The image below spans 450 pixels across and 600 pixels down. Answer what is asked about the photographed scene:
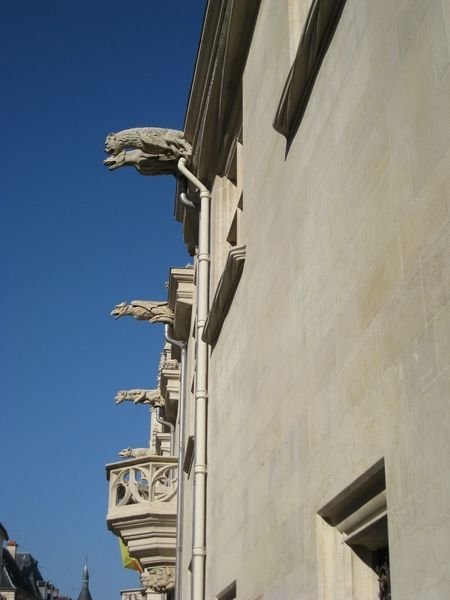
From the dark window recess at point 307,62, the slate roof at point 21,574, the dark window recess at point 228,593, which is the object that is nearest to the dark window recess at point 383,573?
the dark window recess at point 307,62

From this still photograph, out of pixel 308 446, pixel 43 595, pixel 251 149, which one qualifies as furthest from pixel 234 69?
pixel 43 595

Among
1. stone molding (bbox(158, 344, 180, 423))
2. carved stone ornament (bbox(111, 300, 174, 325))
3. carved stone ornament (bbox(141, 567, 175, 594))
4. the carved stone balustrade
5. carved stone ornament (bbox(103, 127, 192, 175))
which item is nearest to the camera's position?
carved stone ornament (bbox(103, 127, 192, 175))

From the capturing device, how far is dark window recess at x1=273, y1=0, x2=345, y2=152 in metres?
5.29

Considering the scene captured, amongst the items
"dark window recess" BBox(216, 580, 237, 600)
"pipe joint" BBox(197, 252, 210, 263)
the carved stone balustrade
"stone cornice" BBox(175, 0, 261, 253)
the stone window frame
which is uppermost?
"stone cornice" BBox(175, 0, 261, 253)

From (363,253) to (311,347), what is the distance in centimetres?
108

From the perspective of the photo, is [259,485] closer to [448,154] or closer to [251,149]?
[251,149]

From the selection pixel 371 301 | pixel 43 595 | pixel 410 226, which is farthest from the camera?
pixel 43 595

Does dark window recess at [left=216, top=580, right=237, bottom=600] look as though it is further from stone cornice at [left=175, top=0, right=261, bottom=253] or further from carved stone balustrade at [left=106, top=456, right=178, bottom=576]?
carved stone balustrade at [left=106, top=456, right=178, bottom=576]

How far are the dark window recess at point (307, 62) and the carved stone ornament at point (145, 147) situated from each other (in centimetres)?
658

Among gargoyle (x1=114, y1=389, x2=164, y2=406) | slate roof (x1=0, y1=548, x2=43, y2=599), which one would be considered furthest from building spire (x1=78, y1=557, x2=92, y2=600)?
gargoyle (x1=114, y1=389, x2=164, y2=406)

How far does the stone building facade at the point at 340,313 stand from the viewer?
351 cm

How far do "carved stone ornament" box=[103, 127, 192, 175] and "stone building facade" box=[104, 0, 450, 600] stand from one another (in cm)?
384

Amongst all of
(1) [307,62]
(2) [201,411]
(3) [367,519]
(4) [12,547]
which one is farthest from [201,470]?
(4) [12,547]

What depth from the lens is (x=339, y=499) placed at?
462 cm
